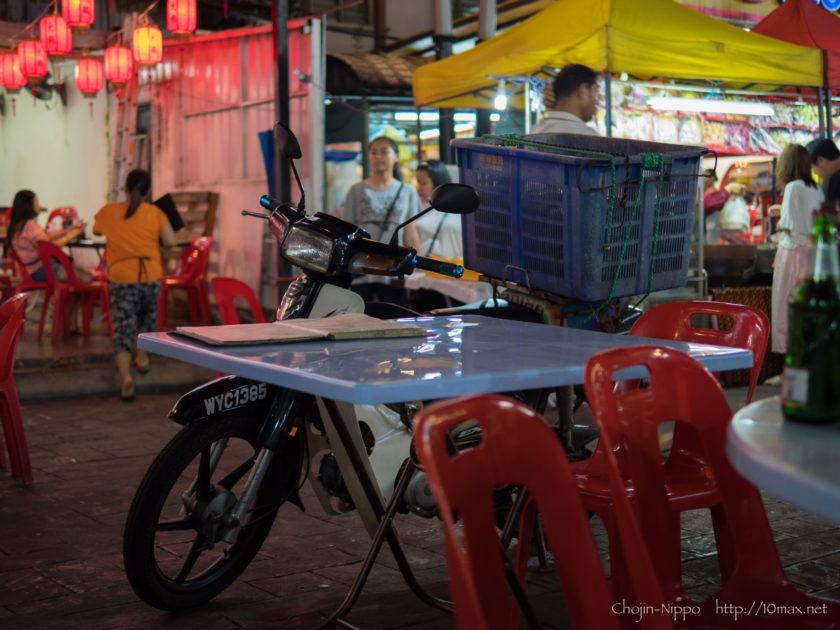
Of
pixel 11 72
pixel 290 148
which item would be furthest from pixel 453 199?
pixel 11 72

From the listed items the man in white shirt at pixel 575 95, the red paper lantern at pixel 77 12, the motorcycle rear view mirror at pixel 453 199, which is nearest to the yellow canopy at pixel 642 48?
the man in white shirt at pixel 575 95

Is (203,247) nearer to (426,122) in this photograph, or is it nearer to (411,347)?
(426,122)

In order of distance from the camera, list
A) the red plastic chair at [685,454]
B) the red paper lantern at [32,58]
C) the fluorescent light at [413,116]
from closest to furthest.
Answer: the red plastic chair at [685,454] < the red paper lantern at [32,58] < the fluorescent light at [413,116]

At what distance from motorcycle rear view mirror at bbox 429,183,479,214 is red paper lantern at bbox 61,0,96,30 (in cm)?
996

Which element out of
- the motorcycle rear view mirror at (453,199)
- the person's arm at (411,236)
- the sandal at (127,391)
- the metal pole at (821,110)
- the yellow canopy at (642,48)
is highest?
the yellow canopy at (642,48)

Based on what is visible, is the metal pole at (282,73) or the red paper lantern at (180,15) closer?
the metal pole at (282,73)

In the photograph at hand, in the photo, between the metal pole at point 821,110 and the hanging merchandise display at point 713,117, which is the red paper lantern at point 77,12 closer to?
the hanging merchandise display at point 713,117

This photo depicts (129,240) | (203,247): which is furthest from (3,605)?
(203,247)

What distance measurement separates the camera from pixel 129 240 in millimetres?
8680

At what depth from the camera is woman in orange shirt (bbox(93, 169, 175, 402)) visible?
8688 millimetres

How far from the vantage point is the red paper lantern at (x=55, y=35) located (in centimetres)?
1305

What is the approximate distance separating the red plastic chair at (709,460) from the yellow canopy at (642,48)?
573 cm

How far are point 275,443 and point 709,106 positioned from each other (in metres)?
6.76

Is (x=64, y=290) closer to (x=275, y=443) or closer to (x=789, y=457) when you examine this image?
(x=275, y=443)
